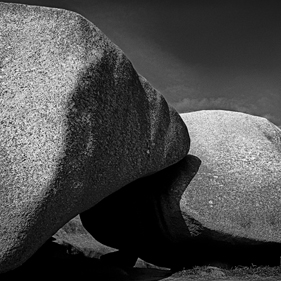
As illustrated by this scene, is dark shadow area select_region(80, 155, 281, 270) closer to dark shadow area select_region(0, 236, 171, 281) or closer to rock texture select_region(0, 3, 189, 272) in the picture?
dark shadow area select_region(0, 236, 171, 281)

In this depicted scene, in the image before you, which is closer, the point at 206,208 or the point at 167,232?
the point at 206,208

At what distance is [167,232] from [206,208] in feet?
2.30

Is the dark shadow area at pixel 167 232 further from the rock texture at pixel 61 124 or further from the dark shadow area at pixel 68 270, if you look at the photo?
the rock texture at pixel 61 124

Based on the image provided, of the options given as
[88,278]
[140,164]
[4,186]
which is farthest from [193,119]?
[4,186]

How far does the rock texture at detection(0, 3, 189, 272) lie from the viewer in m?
4.79

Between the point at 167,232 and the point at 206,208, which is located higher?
the point at 206,208

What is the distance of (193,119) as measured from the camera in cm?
856

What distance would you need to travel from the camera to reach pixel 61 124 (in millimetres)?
5059

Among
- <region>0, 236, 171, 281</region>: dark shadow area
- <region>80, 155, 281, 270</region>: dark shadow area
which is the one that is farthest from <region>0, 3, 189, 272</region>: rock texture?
<region>0, 236, 171, 281</region>: dark shadow area

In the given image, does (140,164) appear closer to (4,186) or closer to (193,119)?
(4,186)

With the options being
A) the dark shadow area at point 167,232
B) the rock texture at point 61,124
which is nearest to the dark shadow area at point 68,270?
the dark shadow area at point 167,232

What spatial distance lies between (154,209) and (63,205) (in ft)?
7.83

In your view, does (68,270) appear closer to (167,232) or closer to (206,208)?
(167,232)

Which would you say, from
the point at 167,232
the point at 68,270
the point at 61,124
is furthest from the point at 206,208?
the point at 61,124
